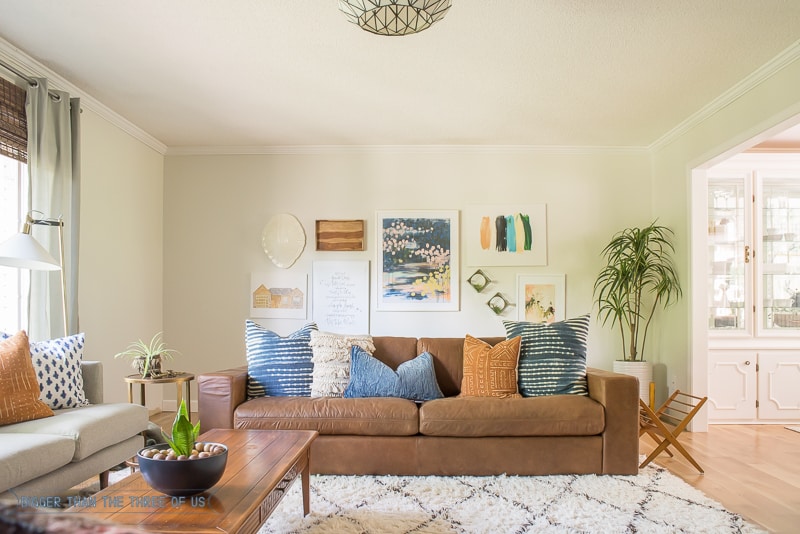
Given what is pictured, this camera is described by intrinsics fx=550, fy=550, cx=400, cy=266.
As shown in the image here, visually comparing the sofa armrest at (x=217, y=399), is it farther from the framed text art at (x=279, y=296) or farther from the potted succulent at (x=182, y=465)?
the framed text art at (x=279, y=296)

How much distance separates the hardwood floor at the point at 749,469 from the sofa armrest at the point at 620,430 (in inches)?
15.3

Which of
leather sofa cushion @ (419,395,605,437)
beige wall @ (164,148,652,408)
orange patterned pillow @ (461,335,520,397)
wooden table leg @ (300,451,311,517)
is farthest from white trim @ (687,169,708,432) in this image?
wooden table leg @ (300,451,311,517)

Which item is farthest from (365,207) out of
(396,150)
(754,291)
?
(754,291)

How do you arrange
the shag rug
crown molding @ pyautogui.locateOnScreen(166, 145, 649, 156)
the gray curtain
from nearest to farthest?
the shag rug, the gray curtain, crown molding @ pyautogui.locateOnScreen(166, 145, 649, 156)

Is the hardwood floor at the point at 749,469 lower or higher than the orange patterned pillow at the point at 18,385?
lower

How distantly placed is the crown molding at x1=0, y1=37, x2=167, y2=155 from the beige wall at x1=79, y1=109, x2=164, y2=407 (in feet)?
0.20

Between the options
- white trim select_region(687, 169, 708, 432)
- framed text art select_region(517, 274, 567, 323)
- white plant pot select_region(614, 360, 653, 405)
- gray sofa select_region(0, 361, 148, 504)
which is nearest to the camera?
A: gray sofa select_region(0, 361, 148, 504)

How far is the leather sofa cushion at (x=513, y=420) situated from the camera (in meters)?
3.38

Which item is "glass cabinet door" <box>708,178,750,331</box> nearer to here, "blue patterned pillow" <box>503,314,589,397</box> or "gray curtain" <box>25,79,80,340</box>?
"blue patterned pillow" <box>503,314,589,397</box>

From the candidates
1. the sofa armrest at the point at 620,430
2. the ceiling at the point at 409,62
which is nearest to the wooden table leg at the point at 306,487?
the sofa armrest at the point at 620,430

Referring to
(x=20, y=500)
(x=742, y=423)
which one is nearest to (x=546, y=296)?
(x=742, y=423)

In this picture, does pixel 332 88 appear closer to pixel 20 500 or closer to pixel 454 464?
pixel 454 464

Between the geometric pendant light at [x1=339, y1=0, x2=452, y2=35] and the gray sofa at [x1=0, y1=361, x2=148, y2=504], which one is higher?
the geometric pendant light at [x1=339, y1=0, x2=452, y2=35]

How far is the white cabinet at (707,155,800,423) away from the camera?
510cm
